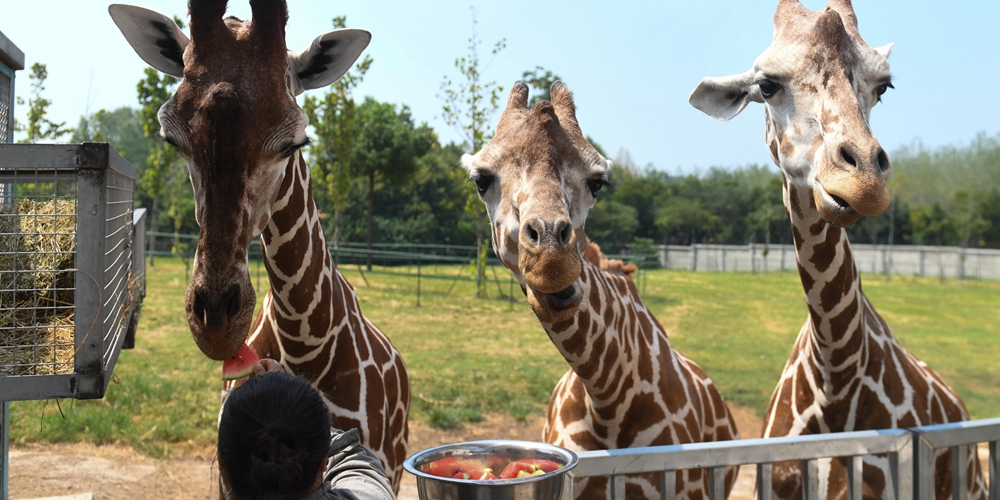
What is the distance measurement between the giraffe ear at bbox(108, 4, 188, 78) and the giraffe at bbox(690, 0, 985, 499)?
89.4 inches

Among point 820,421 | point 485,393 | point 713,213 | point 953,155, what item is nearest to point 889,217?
point 713,213

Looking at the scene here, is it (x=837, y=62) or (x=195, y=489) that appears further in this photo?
(x=195, y=489)

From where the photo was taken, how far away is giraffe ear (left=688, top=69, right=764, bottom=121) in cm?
318

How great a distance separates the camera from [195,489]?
570 cm

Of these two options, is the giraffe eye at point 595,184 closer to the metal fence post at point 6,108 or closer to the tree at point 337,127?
the metal fence post at point 6,108

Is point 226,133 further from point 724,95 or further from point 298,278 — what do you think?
point 724,95

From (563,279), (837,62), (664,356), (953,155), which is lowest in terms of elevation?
(664,356)

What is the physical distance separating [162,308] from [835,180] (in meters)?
13.8

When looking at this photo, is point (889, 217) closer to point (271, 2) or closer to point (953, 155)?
point (953, 155)

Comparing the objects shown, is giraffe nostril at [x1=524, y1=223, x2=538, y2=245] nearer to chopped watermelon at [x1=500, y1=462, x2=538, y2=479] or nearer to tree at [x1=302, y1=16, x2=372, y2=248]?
chopped watermelon at [x1=500, y1=462, x2=538, y2=479]

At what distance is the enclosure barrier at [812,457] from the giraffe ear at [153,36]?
2.11 m

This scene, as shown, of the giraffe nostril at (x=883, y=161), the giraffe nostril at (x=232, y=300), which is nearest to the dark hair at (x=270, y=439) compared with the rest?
the giraffe nostril at (x=232, y=300)

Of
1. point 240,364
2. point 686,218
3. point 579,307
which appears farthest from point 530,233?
point 686,218

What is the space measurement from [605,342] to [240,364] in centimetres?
152
